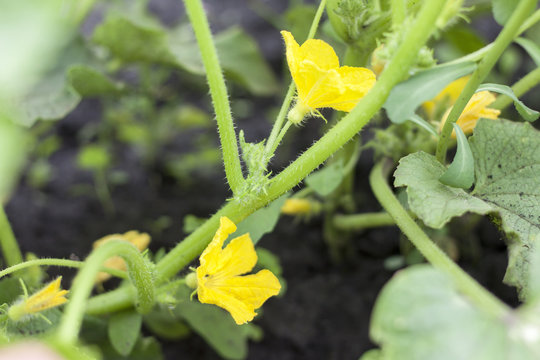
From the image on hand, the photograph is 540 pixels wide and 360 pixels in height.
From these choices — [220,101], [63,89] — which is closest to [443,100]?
[220,101]

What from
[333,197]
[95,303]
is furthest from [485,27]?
[95,303]

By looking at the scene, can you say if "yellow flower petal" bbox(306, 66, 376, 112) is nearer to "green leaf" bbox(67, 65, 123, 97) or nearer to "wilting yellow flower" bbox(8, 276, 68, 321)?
"wilting yellow flower" bbox(8, 276, 68, 321)

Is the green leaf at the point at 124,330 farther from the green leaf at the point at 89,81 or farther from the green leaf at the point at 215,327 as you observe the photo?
the green leaf at the point at 89,81

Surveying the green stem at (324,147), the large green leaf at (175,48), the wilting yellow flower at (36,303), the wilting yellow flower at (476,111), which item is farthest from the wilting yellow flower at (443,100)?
the wilting yellow flower at (36,303)

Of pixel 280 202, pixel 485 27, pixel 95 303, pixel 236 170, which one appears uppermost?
pixel 236 170

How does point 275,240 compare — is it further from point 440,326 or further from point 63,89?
point 440,326

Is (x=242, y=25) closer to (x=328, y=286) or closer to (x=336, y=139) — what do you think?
(x=328, y=286)
